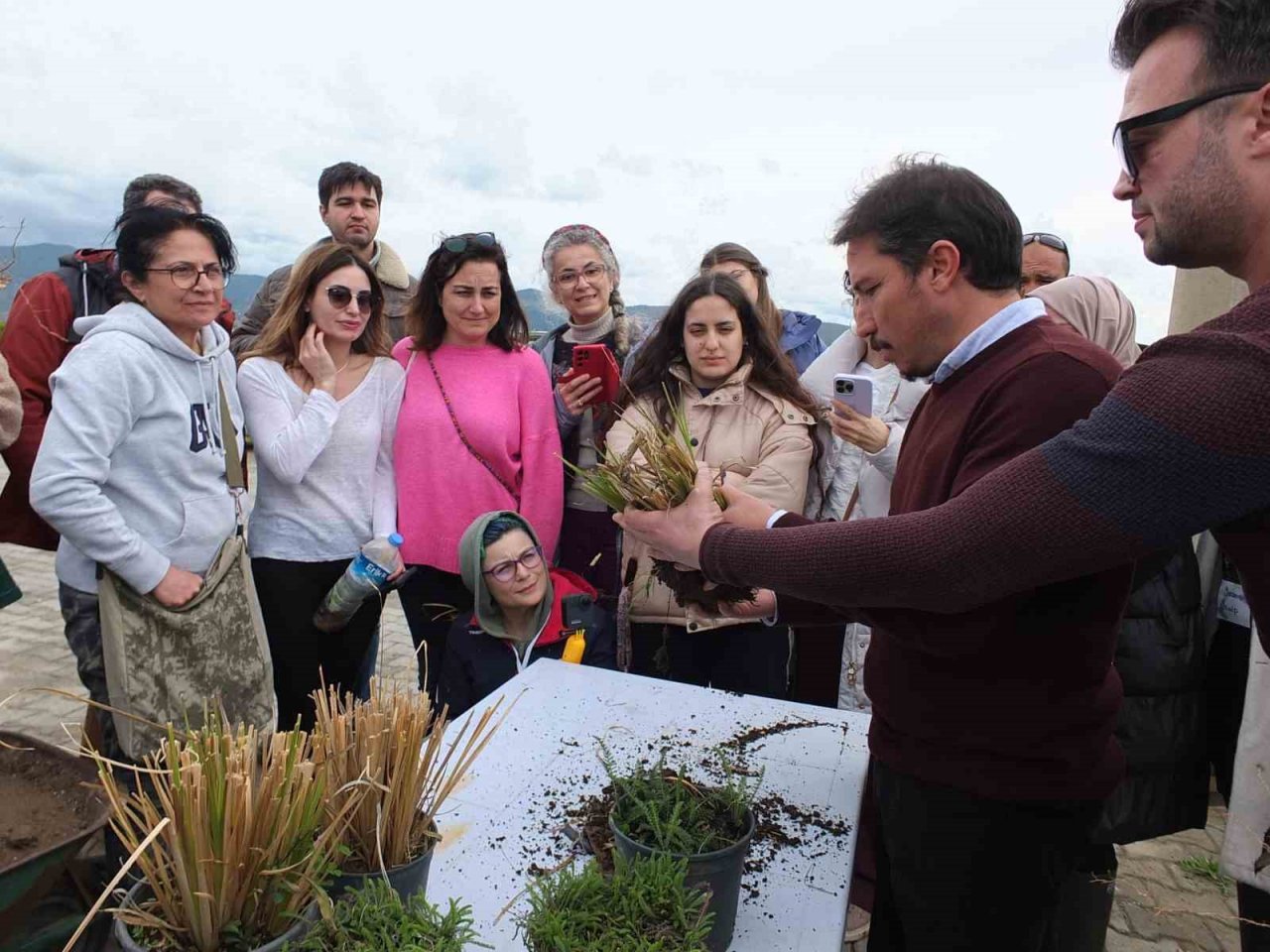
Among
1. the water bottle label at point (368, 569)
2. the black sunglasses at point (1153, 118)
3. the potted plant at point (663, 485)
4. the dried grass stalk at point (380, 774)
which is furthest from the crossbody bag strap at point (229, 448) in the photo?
the black sunglasses at point (1153, 118)

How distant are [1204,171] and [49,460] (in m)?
3.06

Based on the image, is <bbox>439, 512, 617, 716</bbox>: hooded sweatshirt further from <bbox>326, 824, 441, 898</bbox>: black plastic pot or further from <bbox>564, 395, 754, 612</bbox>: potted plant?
<bbox>326, 824, 441, 898</bbox>: black plastic pot

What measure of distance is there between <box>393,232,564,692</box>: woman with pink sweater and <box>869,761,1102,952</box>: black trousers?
7.31 feet

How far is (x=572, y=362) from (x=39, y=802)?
2.53m

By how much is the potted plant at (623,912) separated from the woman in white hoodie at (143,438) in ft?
6.93

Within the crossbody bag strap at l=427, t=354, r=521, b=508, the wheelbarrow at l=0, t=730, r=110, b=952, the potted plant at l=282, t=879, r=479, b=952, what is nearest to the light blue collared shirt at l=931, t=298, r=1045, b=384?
the potted plant at l=282, t=879, r=479, b=952

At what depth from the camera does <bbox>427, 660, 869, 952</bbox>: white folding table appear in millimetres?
1522

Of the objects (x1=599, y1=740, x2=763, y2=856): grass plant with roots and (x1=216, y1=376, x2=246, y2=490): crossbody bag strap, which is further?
(x1=216, y1=376, x2=246, y2=490): crossbody bag strap

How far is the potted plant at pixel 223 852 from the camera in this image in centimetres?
99

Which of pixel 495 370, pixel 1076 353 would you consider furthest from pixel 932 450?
pixel 495 370

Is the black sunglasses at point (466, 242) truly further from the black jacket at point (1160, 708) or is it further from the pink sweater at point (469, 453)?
the black jacket at point (1160, 708)

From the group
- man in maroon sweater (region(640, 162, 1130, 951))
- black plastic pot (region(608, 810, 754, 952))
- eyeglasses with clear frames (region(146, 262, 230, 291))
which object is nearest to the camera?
black plastic pot (region(608, 810, 754, 952))

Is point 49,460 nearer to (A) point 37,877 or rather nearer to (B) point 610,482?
(A) point 37,877

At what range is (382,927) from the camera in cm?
102
